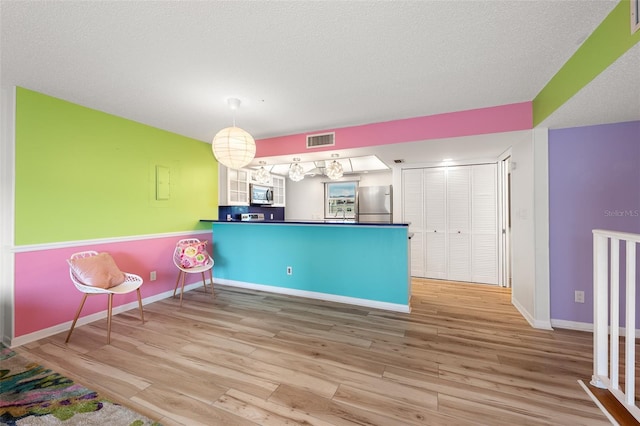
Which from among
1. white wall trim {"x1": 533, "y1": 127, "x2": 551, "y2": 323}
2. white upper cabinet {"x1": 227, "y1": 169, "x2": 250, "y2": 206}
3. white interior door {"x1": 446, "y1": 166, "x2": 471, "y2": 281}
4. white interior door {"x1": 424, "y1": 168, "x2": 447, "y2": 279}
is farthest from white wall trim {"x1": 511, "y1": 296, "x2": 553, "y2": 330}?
white upper cabinet {"x1": 227, "y1": 169, "x2": 250, "y2": 206}

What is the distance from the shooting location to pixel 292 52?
5.98ft

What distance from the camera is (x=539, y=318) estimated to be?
262cm

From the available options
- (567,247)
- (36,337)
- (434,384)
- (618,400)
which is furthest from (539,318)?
(36,337)

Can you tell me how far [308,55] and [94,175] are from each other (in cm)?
275

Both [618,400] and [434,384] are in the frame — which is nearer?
[618,400]

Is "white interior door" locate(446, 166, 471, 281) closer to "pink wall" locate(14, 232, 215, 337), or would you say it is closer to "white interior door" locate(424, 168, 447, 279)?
"white interior door" locate(424, 168, 447, 279)

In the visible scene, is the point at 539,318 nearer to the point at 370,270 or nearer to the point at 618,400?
the point at 618,400

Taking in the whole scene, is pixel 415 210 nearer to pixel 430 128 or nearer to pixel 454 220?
pixel 454 220

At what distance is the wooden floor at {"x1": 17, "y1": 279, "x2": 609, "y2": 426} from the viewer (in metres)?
1.53

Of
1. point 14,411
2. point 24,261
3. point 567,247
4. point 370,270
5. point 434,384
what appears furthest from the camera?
point 370,270

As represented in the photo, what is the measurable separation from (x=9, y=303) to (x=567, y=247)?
541cm

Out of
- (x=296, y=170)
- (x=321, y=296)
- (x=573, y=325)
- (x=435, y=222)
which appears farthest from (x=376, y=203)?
(x=573, y=325)

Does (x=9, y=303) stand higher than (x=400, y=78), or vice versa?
(x=400, y=78)

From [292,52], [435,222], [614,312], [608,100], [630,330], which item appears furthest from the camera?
[435,222]
